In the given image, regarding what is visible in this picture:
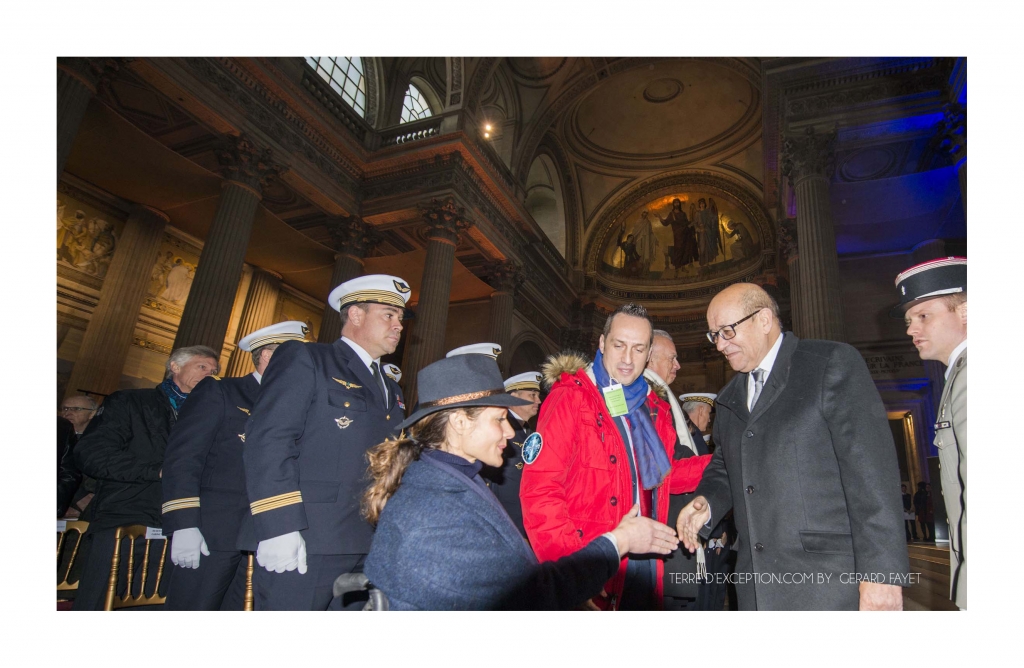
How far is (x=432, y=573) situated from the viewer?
49.9 inches

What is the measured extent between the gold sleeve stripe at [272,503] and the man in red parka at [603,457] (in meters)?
0.90

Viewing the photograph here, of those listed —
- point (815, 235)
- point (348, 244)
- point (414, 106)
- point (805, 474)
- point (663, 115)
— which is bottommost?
point (805, 474)

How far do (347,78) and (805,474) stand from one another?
1363 cm

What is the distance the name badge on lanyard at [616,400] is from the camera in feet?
7.54

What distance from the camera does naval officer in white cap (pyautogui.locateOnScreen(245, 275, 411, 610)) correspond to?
2.01 meters

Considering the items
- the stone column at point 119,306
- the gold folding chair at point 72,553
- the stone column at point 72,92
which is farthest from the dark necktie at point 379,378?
the stone column at point 119,306

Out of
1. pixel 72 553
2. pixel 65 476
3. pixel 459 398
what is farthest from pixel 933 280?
pixel 65 476

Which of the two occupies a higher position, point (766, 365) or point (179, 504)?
point (766, 365)

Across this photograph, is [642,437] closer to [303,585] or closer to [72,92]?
[303,585]

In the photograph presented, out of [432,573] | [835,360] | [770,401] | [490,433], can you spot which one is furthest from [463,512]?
[835,360]

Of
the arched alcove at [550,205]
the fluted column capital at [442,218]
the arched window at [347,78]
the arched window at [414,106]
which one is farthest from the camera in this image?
the arched alcove at [550,205]

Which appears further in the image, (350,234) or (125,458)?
Result: (350,234)

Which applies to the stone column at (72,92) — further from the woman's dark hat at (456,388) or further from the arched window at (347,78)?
the woman's dark hat at (456,388)

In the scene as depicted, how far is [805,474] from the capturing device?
1.84 m
